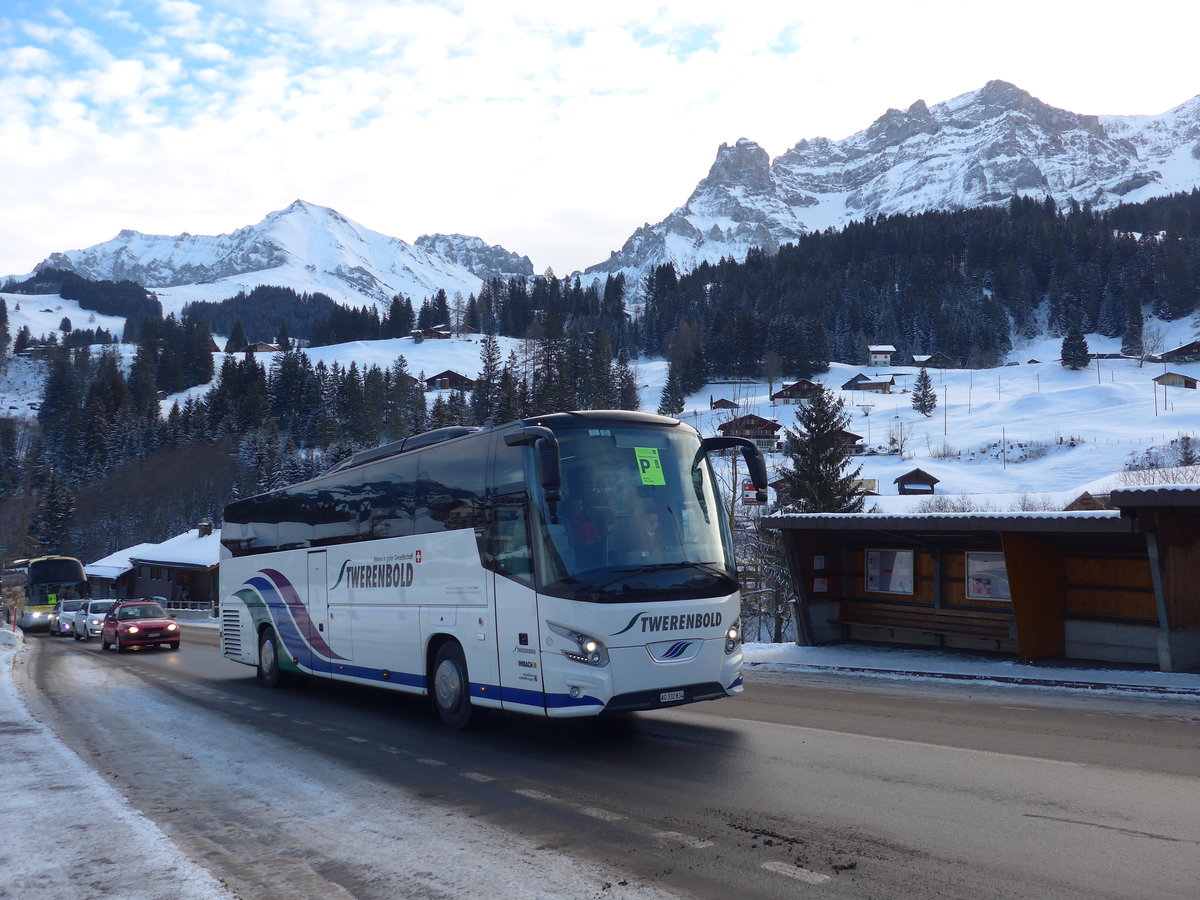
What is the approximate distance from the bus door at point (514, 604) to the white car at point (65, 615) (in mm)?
34205

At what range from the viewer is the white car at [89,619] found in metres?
34.2

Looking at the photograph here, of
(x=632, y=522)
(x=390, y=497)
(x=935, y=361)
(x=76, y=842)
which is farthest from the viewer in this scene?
(x=935, y=361)

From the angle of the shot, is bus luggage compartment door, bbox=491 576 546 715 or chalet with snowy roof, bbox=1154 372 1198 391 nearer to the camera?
bus luggage compartment door, bbox=491 576 546 715

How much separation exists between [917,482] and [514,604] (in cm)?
7054

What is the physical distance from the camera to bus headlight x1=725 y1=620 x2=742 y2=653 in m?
9.58

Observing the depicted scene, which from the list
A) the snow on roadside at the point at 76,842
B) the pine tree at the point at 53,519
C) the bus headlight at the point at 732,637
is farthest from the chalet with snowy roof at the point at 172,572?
the bus headlight at the point at 732,637

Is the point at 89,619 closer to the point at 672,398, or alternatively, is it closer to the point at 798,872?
the point at 798,872

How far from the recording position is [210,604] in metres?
56.2

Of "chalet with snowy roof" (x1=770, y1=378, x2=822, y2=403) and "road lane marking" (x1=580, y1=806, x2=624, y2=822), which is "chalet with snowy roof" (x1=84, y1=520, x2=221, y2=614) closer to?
"road lane marking" (x1=580, y1=806, x2=624, y2=822)

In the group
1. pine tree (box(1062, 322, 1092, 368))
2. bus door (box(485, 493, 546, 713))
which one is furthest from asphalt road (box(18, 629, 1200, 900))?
pine tree (box(1062, 322, 1092, 368))

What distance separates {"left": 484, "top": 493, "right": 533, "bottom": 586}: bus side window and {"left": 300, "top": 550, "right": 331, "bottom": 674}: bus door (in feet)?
16.7

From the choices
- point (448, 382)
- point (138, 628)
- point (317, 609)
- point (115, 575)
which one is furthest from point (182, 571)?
point (448, 382)

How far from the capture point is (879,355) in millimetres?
157875

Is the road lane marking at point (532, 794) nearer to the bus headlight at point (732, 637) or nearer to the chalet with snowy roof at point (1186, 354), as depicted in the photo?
the bus headlight at point (732, 637)
